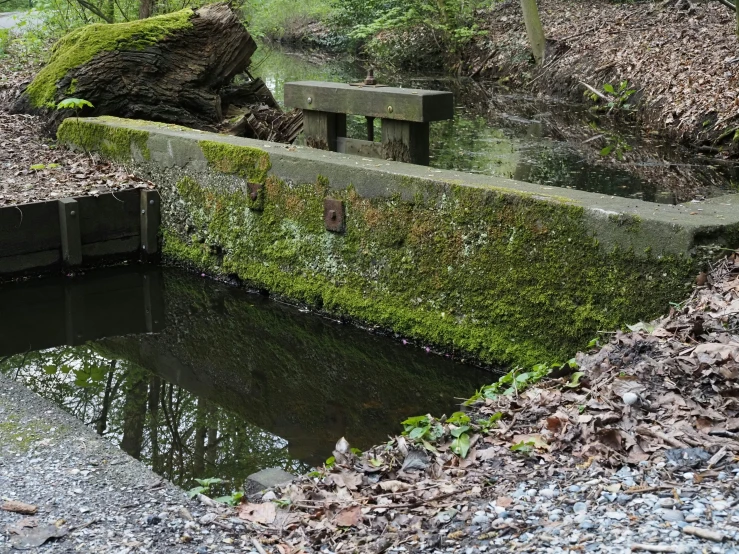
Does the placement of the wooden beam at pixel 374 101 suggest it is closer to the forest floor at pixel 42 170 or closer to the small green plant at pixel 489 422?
the forest floor at pixel 42 170

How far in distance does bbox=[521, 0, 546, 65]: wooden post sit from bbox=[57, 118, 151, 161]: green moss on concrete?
1352 cm

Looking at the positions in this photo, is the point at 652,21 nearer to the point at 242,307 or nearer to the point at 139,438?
the point at 242,307

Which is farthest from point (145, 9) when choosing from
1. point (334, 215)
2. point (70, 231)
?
point (334, 215)

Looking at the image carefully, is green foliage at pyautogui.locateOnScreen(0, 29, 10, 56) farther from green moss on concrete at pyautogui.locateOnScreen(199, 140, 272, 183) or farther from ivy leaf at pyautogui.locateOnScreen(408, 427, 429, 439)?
ivy leaf at pyautogui.locateOnScreen(408, 427, 429, 439)

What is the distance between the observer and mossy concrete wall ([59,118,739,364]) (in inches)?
238

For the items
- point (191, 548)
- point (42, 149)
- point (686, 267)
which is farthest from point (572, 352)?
point (42, 149)

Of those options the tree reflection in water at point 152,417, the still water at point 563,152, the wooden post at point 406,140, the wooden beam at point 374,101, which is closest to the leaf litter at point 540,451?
the tree reflection in water at point 152,417

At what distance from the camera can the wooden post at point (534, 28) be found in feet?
69.8

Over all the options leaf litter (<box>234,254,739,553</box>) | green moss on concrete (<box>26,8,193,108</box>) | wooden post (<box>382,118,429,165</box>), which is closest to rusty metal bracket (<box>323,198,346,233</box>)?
wooden post (<box>382,118,429,165</box>)

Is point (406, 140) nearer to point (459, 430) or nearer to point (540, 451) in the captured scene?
point (459, 430)

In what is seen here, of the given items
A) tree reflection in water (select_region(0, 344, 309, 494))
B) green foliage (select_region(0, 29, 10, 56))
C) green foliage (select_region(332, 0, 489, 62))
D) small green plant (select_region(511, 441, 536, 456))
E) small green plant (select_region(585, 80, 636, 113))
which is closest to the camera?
small green plant (select_region(511, 441, 536, 456))

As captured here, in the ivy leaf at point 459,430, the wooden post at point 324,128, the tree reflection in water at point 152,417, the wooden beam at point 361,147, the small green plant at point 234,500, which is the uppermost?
the wooden post at point 324,128

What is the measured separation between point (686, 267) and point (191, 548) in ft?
12.3

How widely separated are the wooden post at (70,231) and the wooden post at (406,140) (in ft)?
10.9
